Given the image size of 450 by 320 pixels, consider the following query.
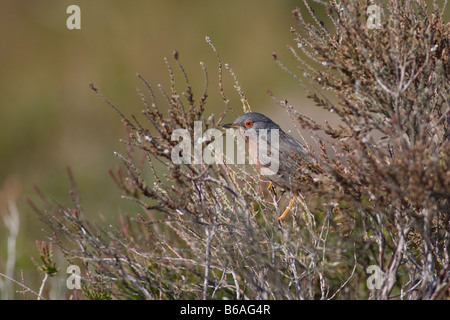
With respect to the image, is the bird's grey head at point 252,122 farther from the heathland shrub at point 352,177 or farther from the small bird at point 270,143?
the heathland shrub at point 352,177

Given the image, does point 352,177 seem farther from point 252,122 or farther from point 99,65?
point 99,65

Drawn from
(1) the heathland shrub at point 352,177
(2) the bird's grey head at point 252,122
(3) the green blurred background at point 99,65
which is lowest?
(1) the heathland shrub at point 352,177

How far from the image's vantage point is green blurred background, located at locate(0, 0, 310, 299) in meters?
11.6

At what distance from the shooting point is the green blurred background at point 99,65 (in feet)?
38.1

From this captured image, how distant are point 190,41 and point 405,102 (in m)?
10.2

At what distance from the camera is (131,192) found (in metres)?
3.32

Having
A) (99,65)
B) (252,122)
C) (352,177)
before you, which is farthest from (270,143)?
(99,65)

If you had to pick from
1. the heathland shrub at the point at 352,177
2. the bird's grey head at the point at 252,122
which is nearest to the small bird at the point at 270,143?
the bird's grey head at the point at 252,122

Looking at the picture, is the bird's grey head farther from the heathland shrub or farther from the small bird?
the heathland shrub

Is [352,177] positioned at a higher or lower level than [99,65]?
lower

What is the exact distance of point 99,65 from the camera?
1328cm

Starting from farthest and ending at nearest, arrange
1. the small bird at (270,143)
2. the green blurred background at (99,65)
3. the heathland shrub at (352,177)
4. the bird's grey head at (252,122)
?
the green blurred background at (99,65)
the bird's grey head at (252,122)
the small bird at (270,143)
the heathland shrub at (352,177)

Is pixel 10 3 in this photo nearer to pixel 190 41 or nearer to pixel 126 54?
pixel 126 54
